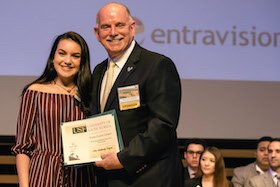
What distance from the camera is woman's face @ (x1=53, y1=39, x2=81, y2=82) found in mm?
2785

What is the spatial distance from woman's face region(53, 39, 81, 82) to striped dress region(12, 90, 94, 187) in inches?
4.3

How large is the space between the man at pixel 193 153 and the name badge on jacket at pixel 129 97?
3161 mm

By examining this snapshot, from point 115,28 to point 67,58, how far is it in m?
0.39

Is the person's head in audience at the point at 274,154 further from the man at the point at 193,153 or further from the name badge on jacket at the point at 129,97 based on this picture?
the name badge on jacket at the point at 129,97

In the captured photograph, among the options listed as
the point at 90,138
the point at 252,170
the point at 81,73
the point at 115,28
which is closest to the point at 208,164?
the point at 252,170

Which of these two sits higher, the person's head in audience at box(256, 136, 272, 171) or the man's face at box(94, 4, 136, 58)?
the man's face at box(94, 4, 136, 58)

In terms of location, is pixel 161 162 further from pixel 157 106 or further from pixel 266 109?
pixel 266 109

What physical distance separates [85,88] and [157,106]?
19.1 inches

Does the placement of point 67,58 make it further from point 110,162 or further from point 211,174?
point 211,174

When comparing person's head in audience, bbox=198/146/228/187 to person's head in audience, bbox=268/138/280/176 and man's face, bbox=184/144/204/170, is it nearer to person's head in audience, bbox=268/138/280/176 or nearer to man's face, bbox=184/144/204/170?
man's face, bbox=184/144/204/170

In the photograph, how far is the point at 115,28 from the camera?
97.5 inches

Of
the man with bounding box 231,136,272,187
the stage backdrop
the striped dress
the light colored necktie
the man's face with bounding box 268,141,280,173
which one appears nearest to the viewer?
the light colored necktie

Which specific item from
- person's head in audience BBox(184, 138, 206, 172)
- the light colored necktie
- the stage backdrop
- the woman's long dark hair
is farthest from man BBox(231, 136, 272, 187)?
the light colored necktie

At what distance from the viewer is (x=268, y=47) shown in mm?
5496
